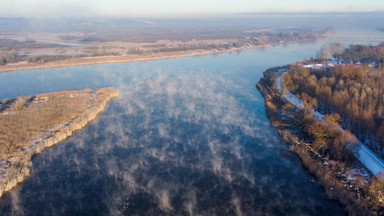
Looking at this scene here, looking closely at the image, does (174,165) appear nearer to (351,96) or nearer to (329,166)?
(329,166)

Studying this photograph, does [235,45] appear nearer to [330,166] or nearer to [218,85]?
[218,85]

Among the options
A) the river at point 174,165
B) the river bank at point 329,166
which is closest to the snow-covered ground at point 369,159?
the river bank at point 329,166

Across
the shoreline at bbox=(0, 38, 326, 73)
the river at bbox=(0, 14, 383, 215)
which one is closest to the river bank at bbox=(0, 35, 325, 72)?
the shoreline at bbox=(0, 38, 326, 73)

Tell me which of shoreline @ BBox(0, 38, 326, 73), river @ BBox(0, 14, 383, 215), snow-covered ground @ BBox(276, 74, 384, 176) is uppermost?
shoreline @ BBox(0, 38, 326, 73)

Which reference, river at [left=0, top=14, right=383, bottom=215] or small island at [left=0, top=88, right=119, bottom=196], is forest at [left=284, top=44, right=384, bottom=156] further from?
small island at [left=0, top=88, right=119, bottom=196]

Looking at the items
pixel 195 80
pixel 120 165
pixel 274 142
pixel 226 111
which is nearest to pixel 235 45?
pixel 195 80

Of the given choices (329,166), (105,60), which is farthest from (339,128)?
(105,60)

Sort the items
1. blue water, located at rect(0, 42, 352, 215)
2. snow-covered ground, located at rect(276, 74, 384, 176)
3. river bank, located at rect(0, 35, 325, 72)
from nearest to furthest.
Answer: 1. blue water, located at rect(0, 42, 352, 215)
2. snow-covered ground, located at rect(276, 74, 384, 176)
3. river bank, located at rect(0, 35, 325, 72)
